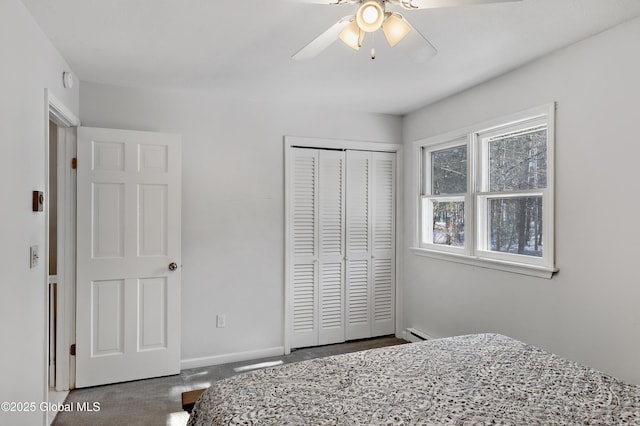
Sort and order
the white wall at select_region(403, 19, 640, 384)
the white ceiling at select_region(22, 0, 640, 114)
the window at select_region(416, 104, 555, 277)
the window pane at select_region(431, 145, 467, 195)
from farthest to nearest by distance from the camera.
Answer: the window pane at select_region(431, 145, 467, 195) → the window at select_region(416, 104, 555, 277) → the white wall at select_region(403, 19, 640, 384) → the white ceiling at select_region(22, 0, 640, 114)

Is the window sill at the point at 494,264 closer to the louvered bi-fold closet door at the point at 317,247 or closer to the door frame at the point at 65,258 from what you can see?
the louvered bi-fold closet door at the point at 317,247

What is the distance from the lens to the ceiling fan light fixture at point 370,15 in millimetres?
1485

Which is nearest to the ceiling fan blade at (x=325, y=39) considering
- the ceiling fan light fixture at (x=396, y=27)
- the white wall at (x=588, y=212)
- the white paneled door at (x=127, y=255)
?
the ceiling fan light fixture at (x=396, y=27)

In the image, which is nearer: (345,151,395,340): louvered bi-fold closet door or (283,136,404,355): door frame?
(283,136,404,355): door frame

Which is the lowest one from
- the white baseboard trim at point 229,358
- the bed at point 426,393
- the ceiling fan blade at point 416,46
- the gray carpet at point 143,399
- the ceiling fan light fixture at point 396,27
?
the gray carpet at point 143,399

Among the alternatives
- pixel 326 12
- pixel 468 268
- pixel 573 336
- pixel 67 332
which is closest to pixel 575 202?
pixel 573 336

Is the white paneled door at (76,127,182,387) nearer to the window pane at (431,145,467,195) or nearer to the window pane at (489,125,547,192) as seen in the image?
the window pane at (431,145,467,195)

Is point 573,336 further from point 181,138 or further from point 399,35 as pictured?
point 181,138

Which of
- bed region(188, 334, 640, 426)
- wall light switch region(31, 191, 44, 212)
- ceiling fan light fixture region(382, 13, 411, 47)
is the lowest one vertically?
bed region(188, 334, 640, 426)

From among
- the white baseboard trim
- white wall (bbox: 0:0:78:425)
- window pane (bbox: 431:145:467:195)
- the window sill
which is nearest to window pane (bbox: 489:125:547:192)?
window pane (bbox: 431:145:467:195)

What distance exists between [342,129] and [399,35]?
90.8 inches

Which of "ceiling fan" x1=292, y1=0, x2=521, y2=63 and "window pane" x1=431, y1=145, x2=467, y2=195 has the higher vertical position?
"ceiling fan" x1=292, y1=0, x2=521, y2=63

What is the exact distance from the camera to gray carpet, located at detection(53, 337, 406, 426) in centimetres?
251

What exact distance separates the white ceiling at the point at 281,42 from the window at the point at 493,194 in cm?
49
